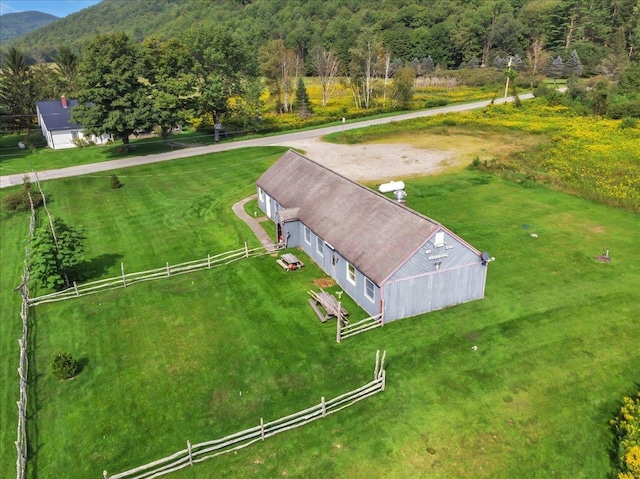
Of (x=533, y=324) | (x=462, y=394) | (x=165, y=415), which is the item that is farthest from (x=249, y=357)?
(x=533, y=324)

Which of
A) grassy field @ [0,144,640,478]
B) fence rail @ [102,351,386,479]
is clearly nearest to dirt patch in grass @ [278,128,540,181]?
grassy field @ [0,144,640,478]

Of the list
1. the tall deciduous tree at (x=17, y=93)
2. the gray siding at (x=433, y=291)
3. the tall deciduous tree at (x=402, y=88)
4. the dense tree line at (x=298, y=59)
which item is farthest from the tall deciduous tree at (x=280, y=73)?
the gray siding at (x=433, y=291)

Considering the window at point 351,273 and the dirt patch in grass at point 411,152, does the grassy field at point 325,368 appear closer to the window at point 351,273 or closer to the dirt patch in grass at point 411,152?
the window at point 351,273

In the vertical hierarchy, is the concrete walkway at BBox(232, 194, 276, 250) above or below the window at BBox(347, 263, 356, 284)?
below

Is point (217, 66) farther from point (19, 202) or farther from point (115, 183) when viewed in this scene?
point (19, 202)

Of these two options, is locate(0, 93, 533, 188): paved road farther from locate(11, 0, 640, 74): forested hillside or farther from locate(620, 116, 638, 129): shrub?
locate(11, 0, 640, 74): forested hillside

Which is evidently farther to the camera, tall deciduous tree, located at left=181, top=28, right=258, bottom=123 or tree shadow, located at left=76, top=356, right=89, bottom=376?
tall deciduous tree, located at left=181, top=28, right=258, bottom=123

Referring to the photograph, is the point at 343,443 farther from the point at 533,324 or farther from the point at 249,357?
the point at 533,324
